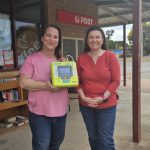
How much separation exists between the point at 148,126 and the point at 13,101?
8.55ft

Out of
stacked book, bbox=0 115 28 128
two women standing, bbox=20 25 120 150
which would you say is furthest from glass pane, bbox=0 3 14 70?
two women standing, bbox=20 25 120 150

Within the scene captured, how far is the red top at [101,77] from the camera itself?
3090mm

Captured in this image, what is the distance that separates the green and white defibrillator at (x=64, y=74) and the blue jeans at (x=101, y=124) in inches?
20.1

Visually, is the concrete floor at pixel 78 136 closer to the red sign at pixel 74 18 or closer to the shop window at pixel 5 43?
the shop window at pixel 5 43

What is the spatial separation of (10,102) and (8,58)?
3.32 feet

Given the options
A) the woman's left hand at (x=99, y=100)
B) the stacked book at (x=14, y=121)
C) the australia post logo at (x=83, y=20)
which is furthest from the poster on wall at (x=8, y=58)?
the woman's left hand at (x=99, y=100)

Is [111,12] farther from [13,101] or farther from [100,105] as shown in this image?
[100,105]

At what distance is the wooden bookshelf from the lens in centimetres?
584

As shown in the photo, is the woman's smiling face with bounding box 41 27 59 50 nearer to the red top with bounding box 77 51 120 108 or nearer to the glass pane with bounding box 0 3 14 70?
the red top with bounding box 77 51 120 108

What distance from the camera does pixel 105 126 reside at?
3191mm

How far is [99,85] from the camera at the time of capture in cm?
311

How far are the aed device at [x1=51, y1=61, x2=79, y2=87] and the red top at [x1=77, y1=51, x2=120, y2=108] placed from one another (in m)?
0.27

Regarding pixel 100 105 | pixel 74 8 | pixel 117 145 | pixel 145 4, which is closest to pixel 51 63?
pixel 100 105

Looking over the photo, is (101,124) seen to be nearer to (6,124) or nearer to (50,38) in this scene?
(50,38)
